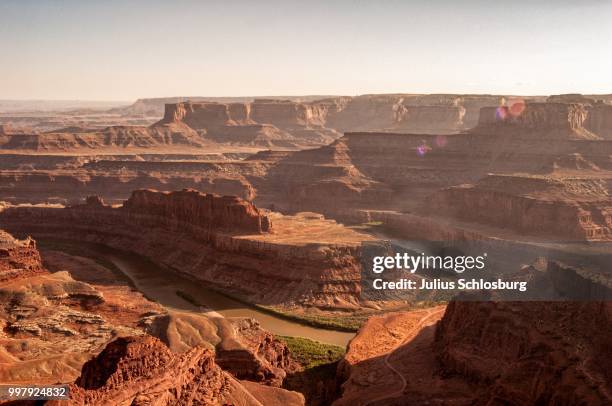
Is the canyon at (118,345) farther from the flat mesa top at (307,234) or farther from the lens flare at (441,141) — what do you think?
the lens flare at (441,141)

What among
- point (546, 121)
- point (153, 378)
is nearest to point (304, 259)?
point (153, 378)

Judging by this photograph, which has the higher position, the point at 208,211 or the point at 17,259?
the point at 208,211

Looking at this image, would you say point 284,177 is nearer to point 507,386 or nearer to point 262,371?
point 262,371

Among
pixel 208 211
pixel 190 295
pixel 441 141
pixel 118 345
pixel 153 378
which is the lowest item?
pixel 190 295

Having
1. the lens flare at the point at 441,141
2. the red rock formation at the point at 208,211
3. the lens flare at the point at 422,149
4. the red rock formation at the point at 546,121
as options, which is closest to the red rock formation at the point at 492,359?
the red rock formation at the point at 208,211

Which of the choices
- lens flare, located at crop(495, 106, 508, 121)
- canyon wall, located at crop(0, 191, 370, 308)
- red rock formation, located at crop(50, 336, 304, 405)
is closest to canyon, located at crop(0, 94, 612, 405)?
red rock formation, located at crop(50, 336, 304, 405)

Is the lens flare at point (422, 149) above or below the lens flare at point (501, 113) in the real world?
below

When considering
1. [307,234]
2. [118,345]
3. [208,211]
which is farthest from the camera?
[208,211]

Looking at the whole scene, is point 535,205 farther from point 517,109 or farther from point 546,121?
point 517,109

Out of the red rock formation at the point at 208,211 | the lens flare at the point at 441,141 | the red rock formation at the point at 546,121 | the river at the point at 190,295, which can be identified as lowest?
the river at the point at 190,295
